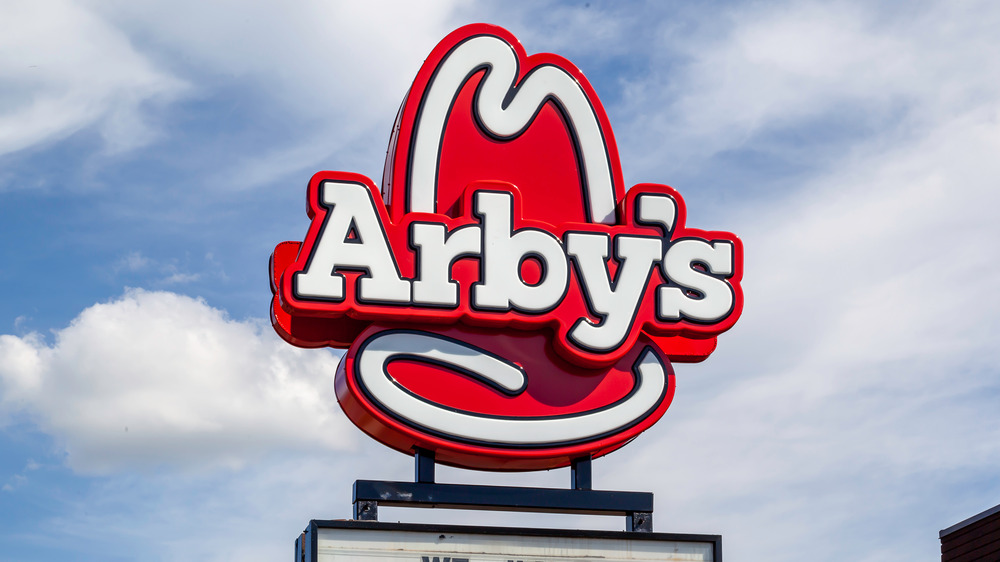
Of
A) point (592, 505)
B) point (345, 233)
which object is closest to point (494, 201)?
point (345, 233)

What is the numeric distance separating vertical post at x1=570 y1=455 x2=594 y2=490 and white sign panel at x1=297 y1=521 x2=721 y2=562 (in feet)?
2.16

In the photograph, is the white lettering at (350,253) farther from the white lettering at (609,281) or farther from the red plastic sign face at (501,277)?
the white lettering at (609,281)

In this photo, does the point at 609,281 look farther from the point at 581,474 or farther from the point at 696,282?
the point at 581,474

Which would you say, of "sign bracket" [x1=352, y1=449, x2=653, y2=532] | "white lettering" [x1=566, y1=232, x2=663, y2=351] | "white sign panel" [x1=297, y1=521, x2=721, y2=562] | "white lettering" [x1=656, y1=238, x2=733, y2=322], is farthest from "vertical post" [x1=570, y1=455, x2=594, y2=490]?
"white lettering" [x1=656, y1=238, x2=733, y2=322]

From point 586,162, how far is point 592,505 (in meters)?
3.63

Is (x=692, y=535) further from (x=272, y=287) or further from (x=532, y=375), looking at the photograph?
(x=272, y=287)

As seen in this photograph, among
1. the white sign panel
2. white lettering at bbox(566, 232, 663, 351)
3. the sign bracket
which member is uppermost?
white lettering at bbox(566, 232, 663, 351)

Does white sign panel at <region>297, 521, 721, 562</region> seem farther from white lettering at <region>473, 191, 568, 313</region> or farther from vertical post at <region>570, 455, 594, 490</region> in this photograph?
white lettering at <region>473, 191, 568, 313</region>

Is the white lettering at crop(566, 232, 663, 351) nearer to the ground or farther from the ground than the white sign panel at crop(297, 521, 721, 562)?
farther from the ground

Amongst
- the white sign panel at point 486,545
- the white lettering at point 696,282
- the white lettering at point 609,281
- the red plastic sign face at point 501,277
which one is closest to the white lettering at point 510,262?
the red plastic sign face at point 501,277

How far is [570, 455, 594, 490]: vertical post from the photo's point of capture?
39.3 ft

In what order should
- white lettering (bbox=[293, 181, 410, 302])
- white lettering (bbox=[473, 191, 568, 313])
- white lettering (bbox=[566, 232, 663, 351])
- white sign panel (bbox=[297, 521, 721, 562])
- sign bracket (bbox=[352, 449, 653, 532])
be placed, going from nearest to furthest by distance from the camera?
white sign panel (bbox=[297, 521, 721, 562]) → sign bracket (bbox=[352, 449, 653, 532]) → white lettering (bbox=[293, 181, 410, 302]) → white lettering (bbox=[473, 191, 568, 313]) → white lettering (bbox=[566, 232, 663, 351])

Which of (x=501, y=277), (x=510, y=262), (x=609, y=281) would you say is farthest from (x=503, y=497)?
(x=609, y=281)

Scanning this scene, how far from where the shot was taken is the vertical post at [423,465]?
38.2ft
